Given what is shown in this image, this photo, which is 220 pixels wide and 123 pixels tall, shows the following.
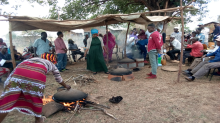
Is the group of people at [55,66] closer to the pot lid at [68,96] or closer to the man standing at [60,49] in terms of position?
the man standing at [60,49]

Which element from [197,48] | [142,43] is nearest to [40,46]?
[142,43]

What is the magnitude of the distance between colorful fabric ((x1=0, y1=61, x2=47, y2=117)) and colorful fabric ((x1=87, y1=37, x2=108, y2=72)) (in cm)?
394

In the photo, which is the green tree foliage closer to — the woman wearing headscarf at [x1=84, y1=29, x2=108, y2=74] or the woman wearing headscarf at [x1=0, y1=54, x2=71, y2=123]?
the woman wearing headscarf at [x1=84, y1=29, x2=108, y2=74]

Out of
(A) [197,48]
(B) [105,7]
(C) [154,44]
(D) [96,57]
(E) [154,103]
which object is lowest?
(E) [154,103]

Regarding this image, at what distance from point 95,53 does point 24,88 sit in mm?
4156

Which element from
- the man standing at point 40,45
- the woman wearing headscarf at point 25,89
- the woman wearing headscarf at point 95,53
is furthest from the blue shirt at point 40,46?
the woman wearing headscarf at point 25,89

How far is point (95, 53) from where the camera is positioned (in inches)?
241

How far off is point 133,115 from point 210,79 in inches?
133

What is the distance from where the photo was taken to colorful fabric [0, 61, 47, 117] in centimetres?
203

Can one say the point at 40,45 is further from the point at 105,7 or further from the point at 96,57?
the point at 105,7

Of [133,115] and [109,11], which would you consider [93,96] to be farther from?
[109,11]

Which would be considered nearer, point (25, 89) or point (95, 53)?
point (25, 89)

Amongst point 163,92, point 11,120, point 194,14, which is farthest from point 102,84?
point 194,14

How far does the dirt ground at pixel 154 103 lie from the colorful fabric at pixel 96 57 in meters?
1.46
